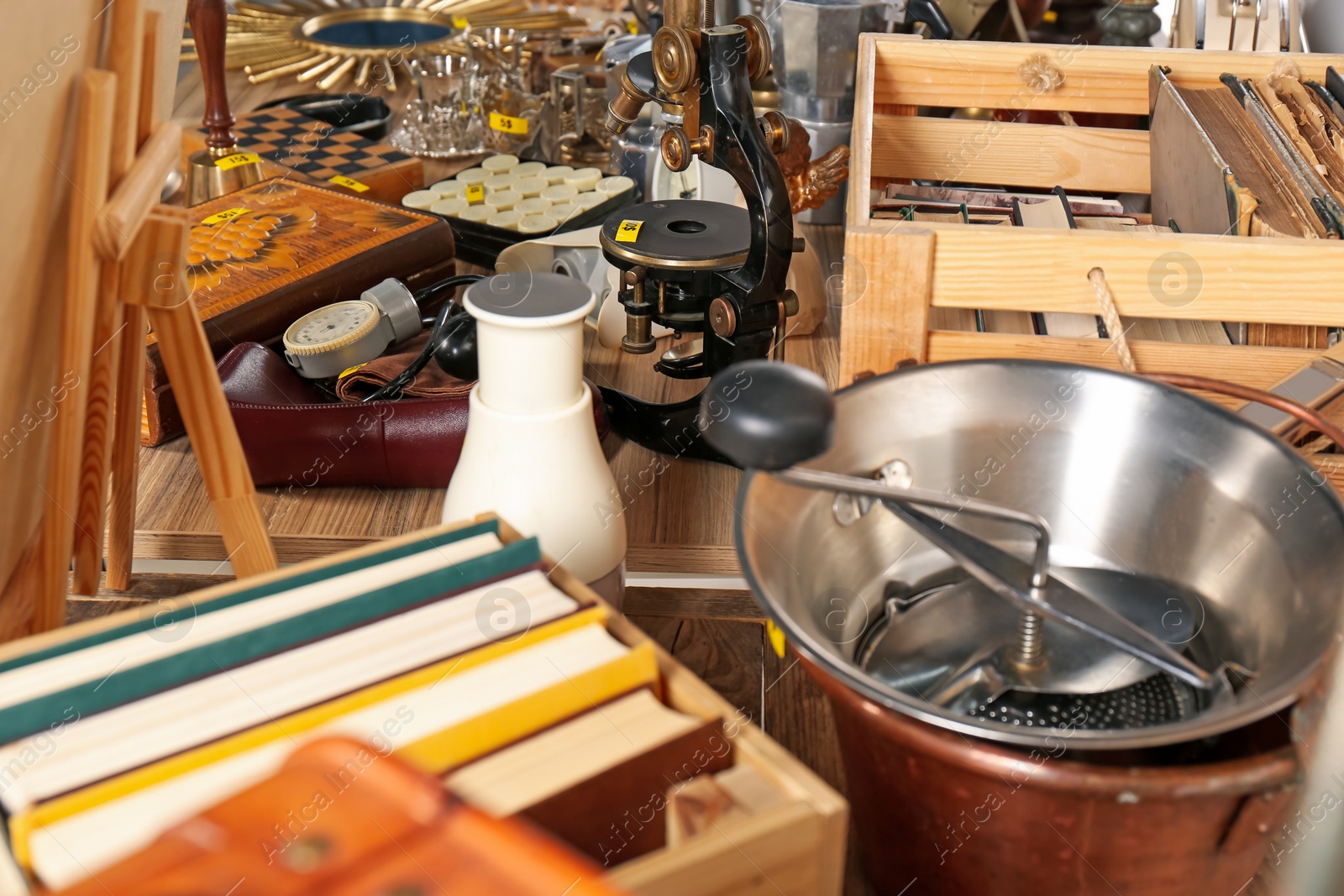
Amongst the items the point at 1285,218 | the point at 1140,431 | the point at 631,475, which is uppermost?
the point at 1285,218

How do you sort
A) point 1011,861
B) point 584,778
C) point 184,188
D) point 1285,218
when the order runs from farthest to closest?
point 184,188 → point 1285,218 → point 1011,861 → point 584,778

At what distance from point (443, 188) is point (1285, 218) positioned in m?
1.22

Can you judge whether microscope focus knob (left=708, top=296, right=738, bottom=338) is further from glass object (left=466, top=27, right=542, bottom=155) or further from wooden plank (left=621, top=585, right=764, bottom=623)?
glass object (left=466, top=27, right=542, bottom=155)

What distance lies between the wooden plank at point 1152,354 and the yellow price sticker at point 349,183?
114 centimetres

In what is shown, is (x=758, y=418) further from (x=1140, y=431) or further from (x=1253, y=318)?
(x=1253, y=318)

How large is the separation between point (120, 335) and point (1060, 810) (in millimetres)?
795

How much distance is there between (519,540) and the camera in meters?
0.73

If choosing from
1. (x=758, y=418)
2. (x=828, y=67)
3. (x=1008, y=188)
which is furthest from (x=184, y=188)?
(x=758, y=418)

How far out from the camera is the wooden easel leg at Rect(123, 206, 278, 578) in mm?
879

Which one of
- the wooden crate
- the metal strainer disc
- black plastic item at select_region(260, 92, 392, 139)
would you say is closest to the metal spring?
the metal strainer disc

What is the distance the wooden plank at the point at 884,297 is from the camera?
89 cm

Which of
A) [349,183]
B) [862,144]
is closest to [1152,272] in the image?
[862,144]

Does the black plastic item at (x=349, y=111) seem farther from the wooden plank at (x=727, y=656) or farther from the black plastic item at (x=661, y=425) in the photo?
the wooden plank at (x=727, y=656)

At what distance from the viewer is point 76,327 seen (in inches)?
31.9
